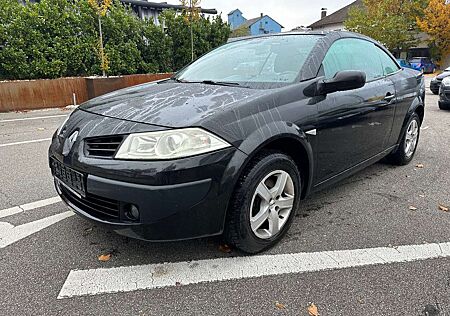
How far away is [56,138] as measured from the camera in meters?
2.59

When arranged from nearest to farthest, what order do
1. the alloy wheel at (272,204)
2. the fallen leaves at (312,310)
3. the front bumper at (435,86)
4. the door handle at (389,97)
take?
the fallen leaves at (312,310), the alloy wheel at (272,204), the door handle at (389,97), the front bumper at (435,86)

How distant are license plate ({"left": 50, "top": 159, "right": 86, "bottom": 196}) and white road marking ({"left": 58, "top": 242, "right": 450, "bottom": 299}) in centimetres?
56

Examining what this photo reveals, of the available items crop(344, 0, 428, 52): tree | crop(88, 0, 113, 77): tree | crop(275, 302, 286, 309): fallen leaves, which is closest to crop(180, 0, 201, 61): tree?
crop(88, 0, 113, 77): tree

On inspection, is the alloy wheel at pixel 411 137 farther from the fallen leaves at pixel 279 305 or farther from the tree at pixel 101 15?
the tree at pixel 101 15

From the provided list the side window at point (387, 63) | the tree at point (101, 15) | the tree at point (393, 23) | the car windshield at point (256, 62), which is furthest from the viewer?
the tree at point (393, 23)

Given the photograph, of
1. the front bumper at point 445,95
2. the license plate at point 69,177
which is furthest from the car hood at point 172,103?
the front bumper at point 445,95

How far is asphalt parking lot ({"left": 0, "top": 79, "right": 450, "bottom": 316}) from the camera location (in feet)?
6.57

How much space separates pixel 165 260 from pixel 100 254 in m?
0.48

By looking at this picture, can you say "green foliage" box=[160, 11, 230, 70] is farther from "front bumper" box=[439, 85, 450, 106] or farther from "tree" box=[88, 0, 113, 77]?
"front bumper" box=[439, 85, 450, 106]

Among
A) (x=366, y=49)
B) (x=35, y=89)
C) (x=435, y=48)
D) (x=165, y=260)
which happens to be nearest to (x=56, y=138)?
(x=165, y=260)

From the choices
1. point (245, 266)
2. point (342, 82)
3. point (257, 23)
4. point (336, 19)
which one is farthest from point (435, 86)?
point (257, 23)

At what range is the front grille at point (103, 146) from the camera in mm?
2086

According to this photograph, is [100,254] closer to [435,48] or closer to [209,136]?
[209,136]

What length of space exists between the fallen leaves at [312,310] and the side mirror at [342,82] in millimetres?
1542
